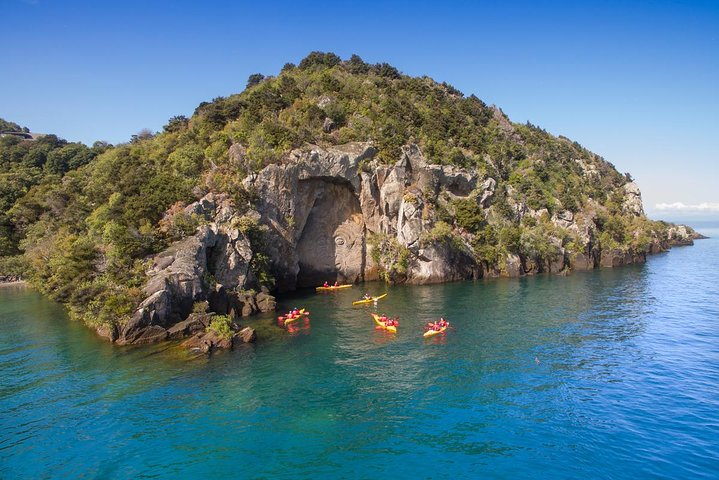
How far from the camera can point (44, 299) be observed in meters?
58.3

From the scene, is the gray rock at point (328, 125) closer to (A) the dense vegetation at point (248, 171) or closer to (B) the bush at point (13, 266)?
(A) the dense vegetation at point (248, 171)

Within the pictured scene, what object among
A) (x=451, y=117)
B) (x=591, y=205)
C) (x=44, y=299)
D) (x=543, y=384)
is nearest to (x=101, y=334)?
(x=44, y=299)

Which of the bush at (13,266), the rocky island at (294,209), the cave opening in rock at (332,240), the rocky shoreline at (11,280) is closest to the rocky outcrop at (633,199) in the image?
the rocky island at (294,209)

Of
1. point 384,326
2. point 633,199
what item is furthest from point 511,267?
point 633,199

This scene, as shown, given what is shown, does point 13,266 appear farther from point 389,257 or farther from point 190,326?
point 389,257

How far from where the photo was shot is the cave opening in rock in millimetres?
61406

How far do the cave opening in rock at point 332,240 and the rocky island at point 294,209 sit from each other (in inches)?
7.8

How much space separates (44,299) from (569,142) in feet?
428

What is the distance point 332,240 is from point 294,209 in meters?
8.71

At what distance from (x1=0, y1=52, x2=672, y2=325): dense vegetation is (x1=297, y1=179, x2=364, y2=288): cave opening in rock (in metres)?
4.65

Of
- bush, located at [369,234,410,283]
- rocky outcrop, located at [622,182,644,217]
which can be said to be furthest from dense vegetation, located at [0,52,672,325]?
rocky outcrop, located at [622,182,644,217]

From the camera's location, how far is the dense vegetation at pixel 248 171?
4131 centimetres

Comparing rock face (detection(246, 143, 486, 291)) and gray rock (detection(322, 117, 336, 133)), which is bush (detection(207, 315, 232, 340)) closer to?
rock face (detection(246, 143, 486, 291))

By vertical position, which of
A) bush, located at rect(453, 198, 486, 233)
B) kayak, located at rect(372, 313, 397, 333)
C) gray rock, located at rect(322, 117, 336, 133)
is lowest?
kayak, located at rect(372, 313, 397, 333)
